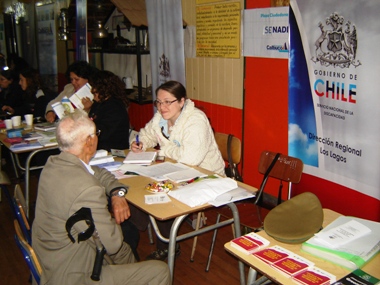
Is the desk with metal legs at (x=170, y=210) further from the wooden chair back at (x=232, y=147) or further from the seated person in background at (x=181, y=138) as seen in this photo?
the wooden chair back at (x=232, y=147)

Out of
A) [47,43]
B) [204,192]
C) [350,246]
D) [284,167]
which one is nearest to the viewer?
[350,246]

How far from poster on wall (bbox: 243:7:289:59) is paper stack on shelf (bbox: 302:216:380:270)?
2003 millimetres

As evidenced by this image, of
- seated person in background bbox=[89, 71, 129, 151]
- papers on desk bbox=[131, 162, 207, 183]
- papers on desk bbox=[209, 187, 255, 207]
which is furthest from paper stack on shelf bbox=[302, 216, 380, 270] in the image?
seated person in background bbox=[89, 71, 129, 151]

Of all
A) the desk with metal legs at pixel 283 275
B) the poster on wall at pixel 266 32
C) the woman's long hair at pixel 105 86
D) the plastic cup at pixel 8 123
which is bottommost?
the desk with metal legs at pixel 283 275

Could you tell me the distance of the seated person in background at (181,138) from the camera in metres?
2.83

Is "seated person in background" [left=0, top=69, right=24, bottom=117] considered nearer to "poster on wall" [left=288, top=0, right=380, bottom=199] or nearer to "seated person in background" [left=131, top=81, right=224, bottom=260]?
"seated person in background" [left=131, top=81, right=224, bottom=260]

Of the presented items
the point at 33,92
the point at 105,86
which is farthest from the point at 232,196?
the point at 33,92

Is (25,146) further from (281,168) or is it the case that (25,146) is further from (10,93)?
(10,93)

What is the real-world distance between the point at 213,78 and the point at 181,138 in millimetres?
1522

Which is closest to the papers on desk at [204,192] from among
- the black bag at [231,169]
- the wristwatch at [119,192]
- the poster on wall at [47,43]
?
the wristwatch at [119,192]

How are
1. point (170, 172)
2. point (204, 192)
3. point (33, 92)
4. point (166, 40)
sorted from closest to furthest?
point (204, 192), point (170, 172), point (166, 40), point (33, 92)

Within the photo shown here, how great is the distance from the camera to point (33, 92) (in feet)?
16.2

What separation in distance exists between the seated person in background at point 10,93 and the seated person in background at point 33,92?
266 millimetres

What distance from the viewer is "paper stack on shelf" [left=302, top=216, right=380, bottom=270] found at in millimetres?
1531
